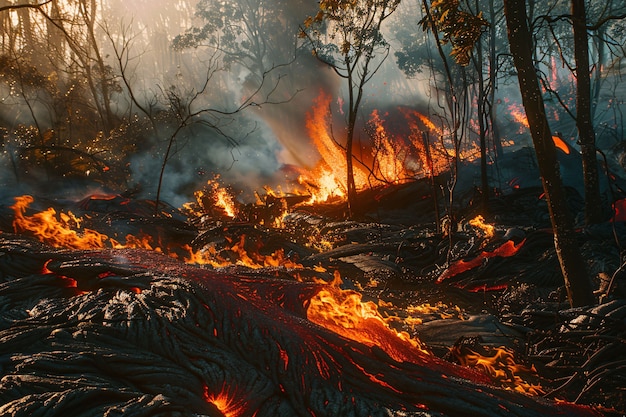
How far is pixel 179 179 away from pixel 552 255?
63.6ft

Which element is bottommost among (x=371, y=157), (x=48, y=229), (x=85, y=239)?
(x=85, y=239)

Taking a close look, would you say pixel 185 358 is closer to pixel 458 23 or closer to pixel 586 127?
pixel 458 23

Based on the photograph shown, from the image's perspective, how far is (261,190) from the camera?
79.3 ft

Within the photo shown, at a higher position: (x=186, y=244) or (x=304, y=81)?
(x=304, y=81)

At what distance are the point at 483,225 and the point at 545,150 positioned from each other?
19.1ft

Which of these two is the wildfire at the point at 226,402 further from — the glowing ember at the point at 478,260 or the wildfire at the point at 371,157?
the wildfire at the point at 371,157

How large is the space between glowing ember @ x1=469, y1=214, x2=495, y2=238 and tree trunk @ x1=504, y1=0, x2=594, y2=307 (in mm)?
4077

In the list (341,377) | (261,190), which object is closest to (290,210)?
(261,190)

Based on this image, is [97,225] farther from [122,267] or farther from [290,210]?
[290,210]

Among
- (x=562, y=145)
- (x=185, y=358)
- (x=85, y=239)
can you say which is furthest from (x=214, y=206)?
(x=185, y=358)

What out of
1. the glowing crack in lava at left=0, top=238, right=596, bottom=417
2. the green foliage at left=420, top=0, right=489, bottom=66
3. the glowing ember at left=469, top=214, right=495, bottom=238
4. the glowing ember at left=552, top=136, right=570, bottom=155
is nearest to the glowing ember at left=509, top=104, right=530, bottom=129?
the glowing ember at left=552, top=136, right=570, bottom=155

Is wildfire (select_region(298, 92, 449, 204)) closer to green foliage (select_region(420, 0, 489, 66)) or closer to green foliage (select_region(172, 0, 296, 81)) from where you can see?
green foliage (select_region(172, 0, 296, 81))

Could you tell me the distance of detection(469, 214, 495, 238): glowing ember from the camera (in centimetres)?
939

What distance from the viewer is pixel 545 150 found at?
4.91 meters
